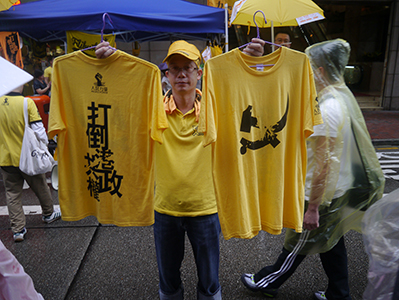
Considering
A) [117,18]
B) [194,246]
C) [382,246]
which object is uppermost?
[117,18]

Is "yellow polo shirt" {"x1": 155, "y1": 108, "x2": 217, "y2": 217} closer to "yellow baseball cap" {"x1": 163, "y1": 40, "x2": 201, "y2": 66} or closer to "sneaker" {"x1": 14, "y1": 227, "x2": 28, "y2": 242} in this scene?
"yellow baseball cap" {"x1": 163, "y1": 40, "x2": 201, "y2": 66}

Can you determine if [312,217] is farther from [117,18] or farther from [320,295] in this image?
[117,18]

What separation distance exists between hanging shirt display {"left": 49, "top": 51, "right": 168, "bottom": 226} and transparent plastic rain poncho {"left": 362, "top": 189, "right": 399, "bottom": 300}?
1.30 m

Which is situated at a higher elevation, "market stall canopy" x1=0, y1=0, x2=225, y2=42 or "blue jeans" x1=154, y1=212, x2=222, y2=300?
"market stall canopy" x1=0, y1=0, x2=225, y2=42

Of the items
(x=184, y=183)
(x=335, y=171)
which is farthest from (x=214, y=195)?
(x=335, y=171)

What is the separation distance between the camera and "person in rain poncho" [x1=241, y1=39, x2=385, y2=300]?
83.9 inches

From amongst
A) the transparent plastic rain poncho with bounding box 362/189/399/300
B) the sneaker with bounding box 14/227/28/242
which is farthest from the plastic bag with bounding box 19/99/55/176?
the transparent plastic rain poncho with bounding box 362/189/399/300

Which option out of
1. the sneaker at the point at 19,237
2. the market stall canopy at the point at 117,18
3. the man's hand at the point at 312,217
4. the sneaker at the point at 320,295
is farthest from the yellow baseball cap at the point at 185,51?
the market stall canopy at the point at 117,18

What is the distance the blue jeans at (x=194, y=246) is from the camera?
76.8 inches

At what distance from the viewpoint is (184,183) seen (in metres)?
1.89

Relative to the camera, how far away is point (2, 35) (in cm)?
523

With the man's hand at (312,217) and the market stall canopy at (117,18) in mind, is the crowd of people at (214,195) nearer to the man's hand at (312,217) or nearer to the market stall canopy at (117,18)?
the man's hand at (312,217)

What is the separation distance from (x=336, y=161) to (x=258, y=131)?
71cm

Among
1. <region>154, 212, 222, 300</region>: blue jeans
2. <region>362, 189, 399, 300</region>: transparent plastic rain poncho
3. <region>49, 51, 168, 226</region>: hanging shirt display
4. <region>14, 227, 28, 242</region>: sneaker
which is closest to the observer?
<region>362, 189, 399, 300</region>: transparent plastic rain poncho
